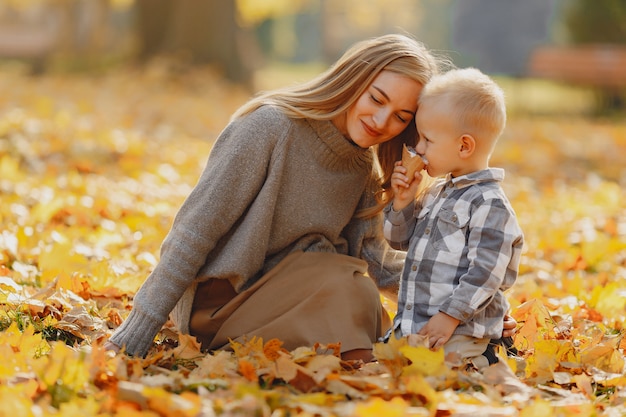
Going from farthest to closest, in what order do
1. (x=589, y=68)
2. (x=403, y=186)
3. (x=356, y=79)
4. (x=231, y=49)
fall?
(x=589, y=68)
(x=231, y=49)
(x=356, y=79)
(x=403, y=186)

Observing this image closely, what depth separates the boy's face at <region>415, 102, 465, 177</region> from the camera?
2.39 metres

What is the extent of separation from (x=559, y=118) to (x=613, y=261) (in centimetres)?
930

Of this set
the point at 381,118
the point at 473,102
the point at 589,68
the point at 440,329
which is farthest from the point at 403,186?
the point at 589,68

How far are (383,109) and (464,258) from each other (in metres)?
0.55

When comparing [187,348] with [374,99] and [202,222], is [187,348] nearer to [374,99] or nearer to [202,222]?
[202,222]

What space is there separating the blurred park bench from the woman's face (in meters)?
11.7

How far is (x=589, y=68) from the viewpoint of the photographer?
13.4 meters

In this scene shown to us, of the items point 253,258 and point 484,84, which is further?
point 253,258

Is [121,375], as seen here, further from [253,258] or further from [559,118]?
[559,118]

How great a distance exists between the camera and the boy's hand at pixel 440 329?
2.33 meters

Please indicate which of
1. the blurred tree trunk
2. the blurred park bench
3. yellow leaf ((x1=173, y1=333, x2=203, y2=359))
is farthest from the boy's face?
the blurred park bench

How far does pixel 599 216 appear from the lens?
5.27 metres

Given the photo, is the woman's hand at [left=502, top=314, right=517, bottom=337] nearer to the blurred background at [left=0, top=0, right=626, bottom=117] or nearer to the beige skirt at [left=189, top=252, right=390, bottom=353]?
the beige skirt at [left=189, top=252, right=390, bottom=353]

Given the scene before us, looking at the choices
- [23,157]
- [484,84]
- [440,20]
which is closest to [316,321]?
[484,84]
